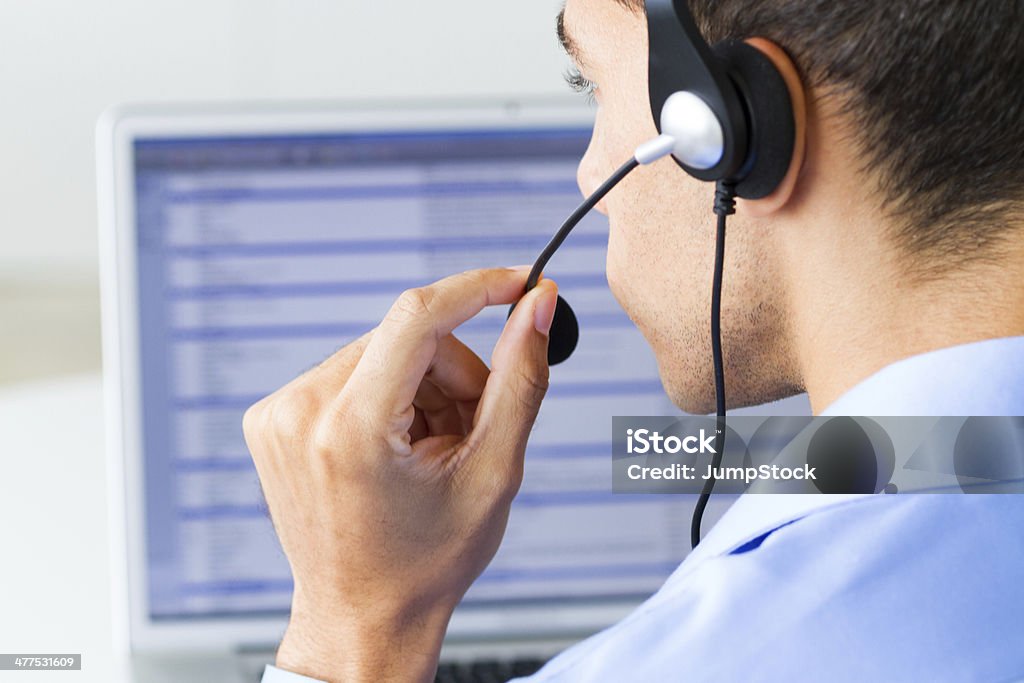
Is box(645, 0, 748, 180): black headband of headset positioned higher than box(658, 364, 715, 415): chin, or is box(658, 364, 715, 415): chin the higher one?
box(645, 0, 748, 180): black headband of headset

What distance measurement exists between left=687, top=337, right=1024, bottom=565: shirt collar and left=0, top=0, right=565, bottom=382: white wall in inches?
34.9

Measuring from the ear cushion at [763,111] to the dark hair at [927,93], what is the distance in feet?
0.08

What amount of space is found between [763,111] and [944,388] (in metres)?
0.16

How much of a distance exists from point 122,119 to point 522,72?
0.61 m

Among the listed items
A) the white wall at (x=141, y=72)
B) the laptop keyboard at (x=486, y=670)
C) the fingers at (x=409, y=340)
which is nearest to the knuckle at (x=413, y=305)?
the fingers at (x=409, y=340)

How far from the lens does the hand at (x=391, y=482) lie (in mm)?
639

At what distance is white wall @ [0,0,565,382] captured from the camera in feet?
4.33

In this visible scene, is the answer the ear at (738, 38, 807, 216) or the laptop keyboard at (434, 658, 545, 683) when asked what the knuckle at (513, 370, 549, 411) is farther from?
the laptop keyboard at (434, 658, 545, 683)

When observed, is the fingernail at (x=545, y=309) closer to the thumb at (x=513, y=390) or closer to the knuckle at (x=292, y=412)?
the thumb at (x=513, y=390)

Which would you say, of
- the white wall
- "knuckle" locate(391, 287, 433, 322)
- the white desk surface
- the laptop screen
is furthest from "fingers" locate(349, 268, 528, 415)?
the white wall

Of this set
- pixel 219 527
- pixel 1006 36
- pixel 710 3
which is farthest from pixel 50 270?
pixel 1006 36

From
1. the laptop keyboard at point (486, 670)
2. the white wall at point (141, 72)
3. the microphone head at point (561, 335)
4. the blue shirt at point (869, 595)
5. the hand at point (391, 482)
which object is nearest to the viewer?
the blue shirt at point (869, 595)

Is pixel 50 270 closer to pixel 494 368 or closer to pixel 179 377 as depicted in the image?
pixel 179 377
